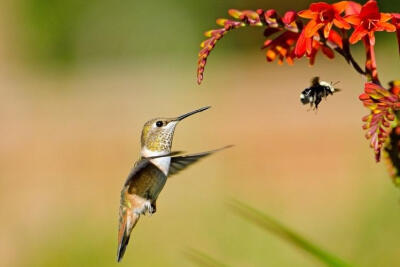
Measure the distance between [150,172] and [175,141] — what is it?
6029 mm

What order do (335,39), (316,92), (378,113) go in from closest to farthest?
1. (378,113)
2. (335,39)
3. (316,92)

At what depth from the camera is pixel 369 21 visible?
1.65 metres

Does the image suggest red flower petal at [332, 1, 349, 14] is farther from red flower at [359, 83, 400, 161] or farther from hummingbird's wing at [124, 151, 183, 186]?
hummingbird's wing at [124, 151, 183, 186]

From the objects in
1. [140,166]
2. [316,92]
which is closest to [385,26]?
[316,92]

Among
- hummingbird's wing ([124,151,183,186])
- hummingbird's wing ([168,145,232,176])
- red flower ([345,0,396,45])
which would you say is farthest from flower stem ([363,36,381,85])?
hummingbird's wing ([168,145,232,176])

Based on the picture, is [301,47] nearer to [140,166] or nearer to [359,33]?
[359,33]

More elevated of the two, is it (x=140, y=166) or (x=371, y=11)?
(x=371, y=11)

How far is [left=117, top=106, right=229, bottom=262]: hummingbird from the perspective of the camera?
2223 millimetres

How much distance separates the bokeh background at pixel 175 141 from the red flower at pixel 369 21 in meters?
2.94

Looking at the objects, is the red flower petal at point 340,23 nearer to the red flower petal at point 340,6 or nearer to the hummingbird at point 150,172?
the red flower petal at point 340,6

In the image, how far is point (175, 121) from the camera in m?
2.26

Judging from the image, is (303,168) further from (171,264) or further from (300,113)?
(171,264)

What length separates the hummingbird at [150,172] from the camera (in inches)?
87.5

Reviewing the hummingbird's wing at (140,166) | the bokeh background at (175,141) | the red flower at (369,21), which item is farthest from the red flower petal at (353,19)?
the bokeh background at (175,141)
